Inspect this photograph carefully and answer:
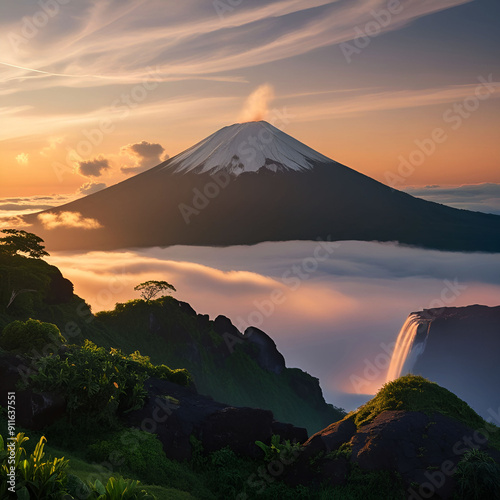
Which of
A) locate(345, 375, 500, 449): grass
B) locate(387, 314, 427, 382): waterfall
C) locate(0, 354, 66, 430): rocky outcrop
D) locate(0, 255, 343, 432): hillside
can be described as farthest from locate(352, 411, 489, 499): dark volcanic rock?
locate(387, 314, 427, 382): waterfall

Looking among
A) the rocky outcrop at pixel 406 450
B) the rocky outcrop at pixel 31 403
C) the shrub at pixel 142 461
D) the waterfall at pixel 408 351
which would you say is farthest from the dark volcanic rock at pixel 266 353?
the rocky outcrop at pixel 31 403

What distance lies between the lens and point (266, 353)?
251ft

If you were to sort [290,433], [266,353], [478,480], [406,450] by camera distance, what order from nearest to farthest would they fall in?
[478,480] → [406,450] → [290,433] → [266,353]

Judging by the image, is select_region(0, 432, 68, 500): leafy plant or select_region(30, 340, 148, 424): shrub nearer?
select_region(0, 432, 68, 500): leafy plant

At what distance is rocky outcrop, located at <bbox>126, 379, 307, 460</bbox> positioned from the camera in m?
19.8

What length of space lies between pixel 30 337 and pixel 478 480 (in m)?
20.4

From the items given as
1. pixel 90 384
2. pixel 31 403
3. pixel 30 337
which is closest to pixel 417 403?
pixel 90 384

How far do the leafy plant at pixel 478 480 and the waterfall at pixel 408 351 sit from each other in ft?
310

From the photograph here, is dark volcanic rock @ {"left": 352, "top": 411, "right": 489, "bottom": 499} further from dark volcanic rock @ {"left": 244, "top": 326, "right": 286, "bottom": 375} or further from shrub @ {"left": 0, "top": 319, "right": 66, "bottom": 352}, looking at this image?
→ dark volcanic rock @ {"left": 244, "top": 326, "right": 286, "bottom": 375}

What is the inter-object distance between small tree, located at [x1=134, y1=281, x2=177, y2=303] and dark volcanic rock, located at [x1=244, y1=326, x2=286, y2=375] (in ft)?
48.0

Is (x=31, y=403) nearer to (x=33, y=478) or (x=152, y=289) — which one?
(x=33, y=478)

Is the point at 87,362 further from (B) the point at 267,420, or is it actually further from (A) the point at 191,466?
(B) the point at 267,420

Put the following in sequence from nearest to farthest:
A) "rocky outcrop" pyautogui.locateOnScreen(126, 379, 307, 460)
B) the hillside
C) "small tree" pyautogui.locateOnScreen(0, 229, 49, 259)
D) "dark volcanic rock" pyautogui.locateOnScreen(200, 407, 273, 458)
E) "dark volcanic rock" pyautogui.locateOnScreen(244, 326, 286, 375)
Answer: "rocky outcrop" pyautogui.locateOnScreen(126, 379, 307, 460) → "dark volcanic rock" pyautogui.locateOnScreen(200, 407, 273, 458) → "small tree" pyautogui.locateOnScreen(0, 229, 49, 259) → the hillside → "dark volcanic rock" pyautogui.locateOnScreen(244, 326, 286, 375)

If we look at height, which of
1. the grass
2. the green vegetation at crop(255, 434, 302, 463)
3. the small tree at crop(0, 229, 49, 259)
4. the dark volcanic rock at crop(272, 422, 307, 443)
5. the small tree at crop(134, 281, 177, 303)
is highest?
the small tree at crop(134, 281, 177, 303)
